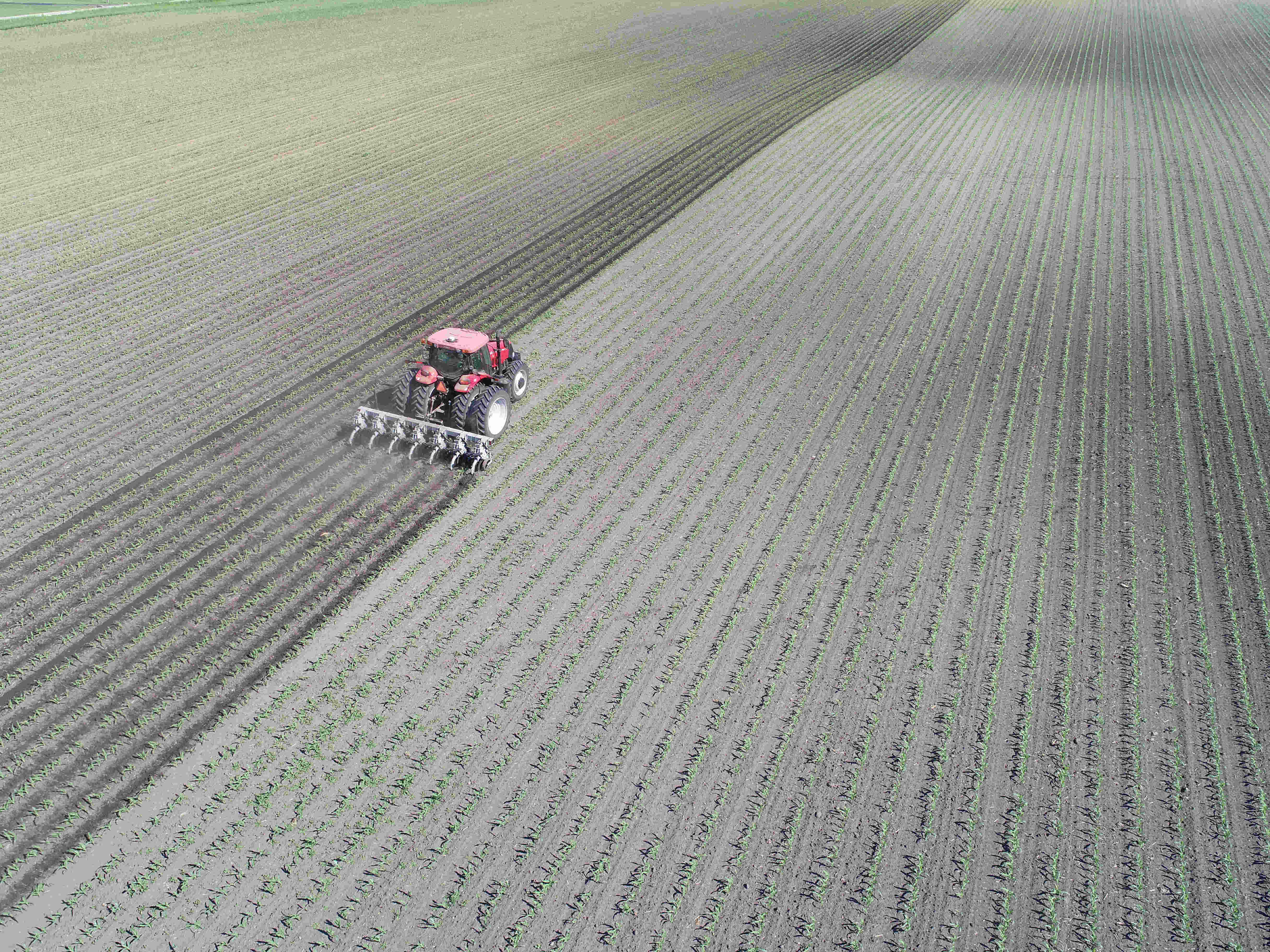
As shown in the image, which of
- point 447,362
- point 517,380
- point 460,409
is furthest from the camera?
point 517,380

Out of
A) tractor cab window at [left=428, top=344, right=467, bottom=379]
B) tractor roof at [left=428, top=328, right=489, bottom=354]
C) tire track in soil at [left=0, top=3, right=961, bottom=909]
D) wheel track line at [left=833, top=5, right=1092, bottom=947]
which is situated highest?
tractor roof at [left=428, top=328, right=489, bottom=354]

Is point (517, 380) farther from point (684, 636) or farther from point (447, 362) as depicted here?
point (684, 636)

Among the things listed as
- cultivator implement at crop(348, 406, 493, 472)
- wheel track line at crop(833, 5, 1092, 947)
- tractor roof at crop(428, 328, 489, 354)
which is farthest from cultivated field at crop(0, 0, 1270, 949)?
tractor roof at crop(428, 328, 489, 354)

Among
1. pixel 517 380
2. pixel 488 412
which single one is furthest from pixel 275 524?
pixel 517 380

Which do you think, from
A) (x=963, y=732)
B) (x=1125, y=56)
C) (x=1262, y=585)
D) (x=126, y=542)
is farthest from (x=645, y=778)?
(x=1125, y=56)

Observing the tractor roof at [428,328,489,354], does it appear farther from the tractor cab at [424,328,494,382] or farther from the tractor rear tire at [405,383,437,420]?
the tractor rear tire at [405,383,437,420]

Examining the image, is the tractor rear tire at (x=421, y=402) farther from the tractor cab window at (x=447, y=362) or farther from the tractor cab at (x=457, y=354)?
the tractor cab window at (x=447, y=362)
